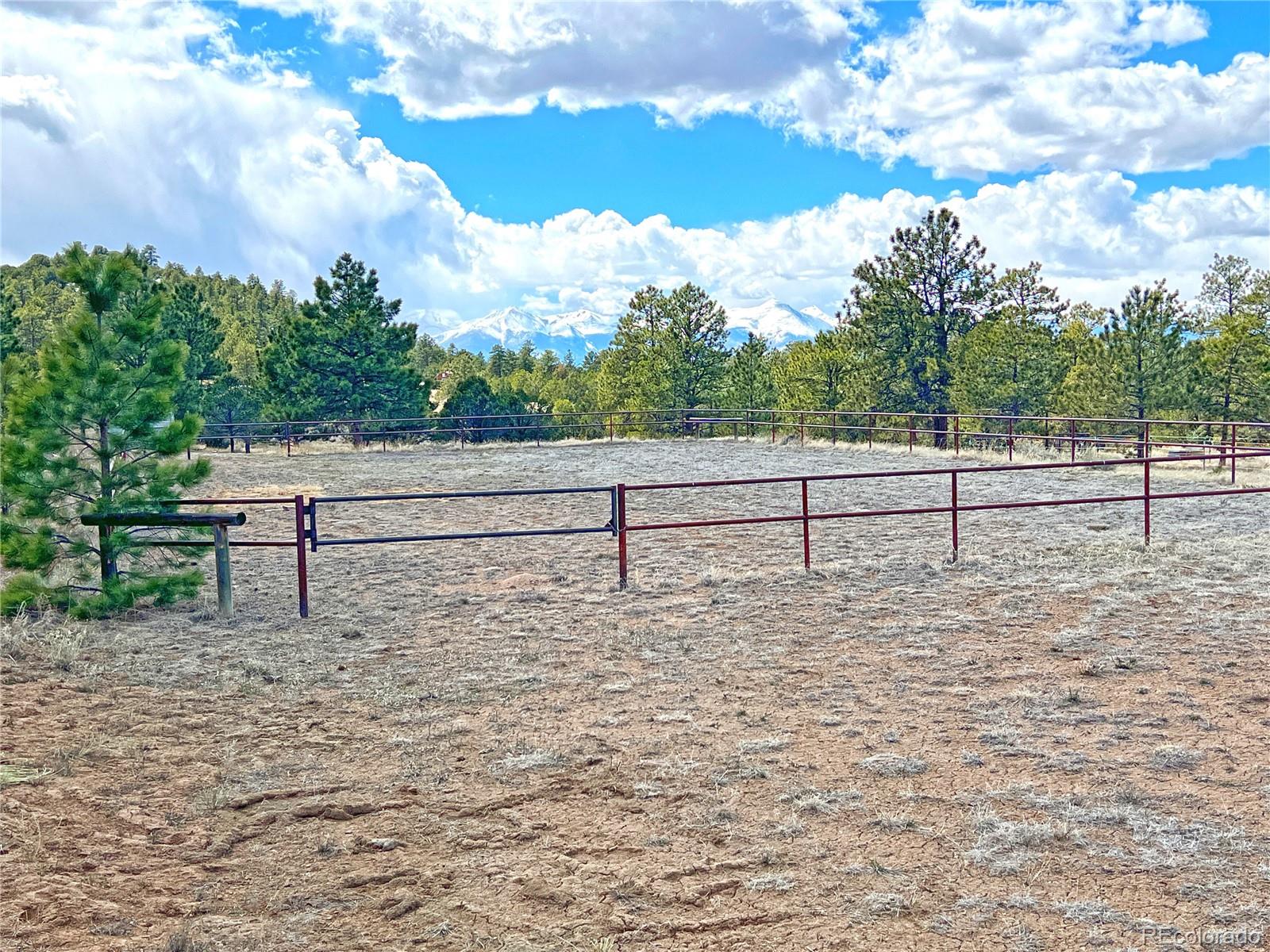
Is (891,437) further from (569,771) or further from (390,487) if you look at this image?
(569,771)

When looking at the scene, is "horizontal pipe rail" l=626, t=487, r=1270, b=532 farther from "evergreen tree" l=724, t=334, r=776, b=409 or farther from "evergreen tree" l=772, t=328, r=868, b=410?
"evergreen tree" l=724, t=334, r=776, b=409

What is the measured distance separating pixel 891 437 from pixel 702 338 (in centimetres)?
2062

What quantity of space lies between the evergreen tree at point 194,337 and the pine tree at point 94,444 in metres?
31.7

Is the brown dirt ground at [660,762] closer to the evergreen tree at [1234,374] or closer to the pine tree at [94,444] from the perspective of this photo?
the pine tree at [94,444]

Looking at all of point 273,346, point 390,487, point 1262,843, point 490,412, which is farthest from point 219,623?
point 490,412

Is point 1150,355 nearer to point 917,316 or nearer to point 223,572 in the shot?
point 917,316

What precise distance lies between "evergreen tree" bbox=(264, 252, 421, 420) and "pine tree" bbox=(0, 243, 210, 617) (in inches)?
1036

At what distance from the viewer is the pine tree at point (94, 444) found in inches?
333

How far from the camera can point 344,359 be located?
34.8 meters

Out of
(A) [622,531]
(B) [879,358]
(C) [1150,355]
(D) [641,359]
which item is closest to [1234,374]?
(C) [1150,355]

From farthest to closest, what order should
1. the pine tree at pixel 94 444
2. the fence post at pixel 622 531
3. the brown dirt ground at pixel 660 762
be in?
1. the fence post at pixel 622 531
2. the pine tree at pixel 94 444
3. the brown dirt ground at pixel 660 762

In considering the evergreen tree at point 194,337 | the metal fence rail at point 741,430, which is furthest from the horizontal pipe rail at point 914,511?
the evergreen tree at point 194,337

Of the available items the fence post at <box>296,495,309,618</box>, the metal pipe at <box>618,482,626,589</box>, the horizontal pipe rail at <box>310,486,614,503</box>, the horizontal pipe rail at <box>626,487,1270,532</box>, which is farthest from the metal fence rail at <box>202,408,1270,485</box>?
the fence post at <box>296,495,309,618</box>

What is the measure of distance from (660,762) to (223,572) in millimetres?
5193
